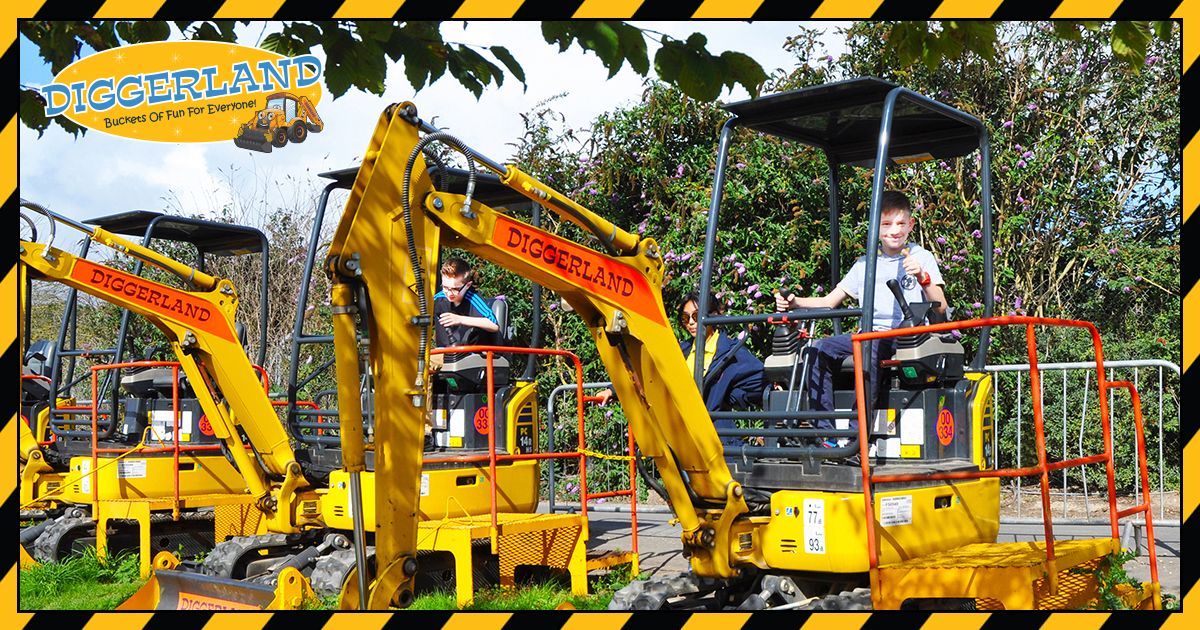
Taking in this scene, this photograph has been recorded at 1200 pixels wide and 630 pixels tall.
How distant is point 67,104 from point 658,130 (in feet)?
24.5

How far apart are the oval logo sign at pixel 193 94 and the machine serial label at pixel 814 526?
3615 mm

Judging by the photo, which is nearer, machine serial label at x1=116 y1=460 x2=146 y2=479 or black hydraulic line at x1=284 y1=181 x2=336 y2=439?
black hydraulic line at x1=284 y1=181 x2=336 y2=439

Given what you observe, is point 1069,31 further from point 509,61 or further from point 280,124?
point 280,124

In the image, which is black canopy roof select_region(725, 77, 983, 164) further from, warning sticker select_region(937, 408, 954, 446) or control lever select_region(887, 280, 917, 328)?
warning sticker select_region(937, 408, 954, 446)

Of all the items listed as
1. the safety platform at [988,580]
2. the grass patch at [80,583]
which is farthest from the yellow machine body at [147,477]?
the safety platform at [988,580]

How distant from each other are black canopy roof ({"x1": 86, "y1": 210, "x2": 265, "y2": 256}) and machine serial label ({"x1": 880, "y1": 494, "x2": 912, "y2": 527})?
669 centimetres

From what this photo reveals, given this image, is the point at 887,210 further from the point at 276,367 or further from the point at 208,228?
the point at 276,367

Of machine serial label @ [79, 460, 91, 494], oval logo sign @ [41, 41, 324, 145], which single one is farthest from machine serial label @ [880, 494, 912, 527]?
machine serial label @ [79, 460, 91, 494]

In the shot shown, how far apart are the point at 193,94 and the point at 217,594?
6.18m

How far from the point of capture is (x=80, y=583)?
9.18 meters

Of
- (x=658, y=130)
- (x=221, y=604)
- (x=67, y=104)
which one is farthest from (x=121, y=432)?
(x=658, y=130)

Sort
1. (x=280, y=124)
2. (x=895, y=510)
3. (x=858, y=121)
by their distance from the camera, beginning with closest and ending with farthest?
(x=895, y=510)
(x=858, y=121)
(x=280, y=124)

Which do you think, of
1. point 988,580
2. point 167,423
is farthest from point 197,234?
point 988,580

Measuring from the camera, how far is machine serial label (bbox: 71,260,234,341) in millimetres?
8391
